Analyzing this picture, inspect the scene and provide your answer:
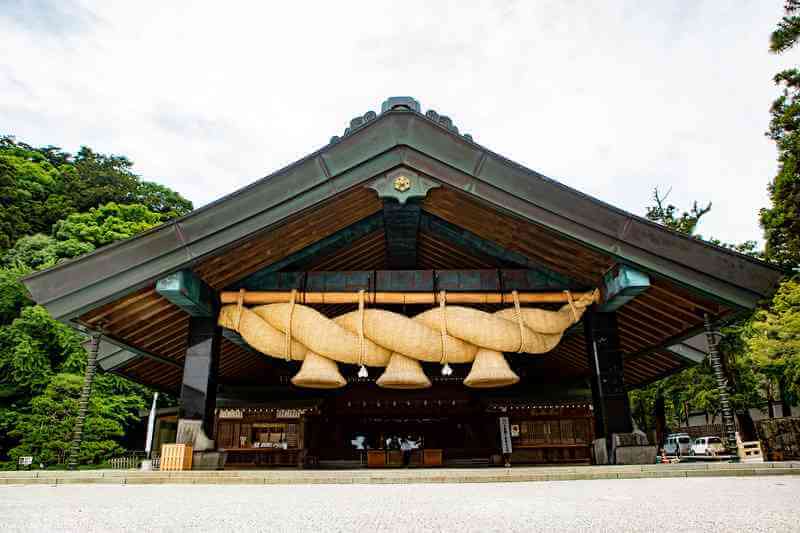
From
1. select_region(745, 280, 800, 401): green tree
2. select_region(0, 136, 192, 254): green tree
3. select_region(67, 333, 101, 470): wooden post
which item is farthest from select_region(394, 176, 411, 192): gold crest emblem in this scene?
select_region(0, 136, 192, 254): green tree

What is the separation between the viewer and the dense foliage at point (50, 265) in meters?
18.2

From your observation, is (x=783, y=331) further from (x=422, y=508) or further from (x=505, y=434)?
(x=422, y=508)

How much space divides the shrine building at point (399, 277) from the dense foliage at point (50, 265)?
9.78m

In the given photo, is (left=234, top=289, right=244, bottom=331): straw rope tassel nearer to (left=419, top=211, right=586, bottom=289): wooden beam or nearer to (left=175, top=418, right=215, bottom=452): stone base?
(left=175, top=418, right=215, bottom=452): stone base

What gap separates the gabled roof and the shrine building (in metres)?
0.02

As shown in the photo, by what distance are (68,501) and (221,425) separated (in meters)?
10.8

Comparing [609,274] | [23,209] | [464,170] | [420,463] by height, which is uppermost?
[23,209]

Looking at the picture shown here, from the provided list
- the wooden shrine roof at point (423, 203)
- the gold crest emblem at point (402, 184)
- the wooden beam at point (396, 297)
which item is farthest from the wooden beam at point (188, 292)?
the gold crest emblem at point (402, 184)

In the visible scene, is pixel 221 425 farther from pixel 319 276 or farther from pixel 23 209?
pixel 23 209

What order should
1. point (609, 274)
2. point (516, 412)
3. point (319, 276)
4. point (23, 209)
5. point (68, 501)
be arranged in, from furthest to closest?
point (23, 209) < point (516, 412) < point (319, 276) < point (609, 274) < point (68, 501)

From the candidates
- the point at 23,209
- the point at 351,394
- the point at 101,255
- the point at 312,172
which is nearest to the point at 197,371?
the point at 101,255

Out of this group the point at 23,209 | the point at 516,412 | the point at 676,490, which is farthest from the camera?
the point at 23,209

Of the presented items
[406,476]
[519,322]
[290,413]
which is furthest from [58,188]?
[406,476]

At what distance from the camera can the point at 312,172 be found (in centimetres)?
737
